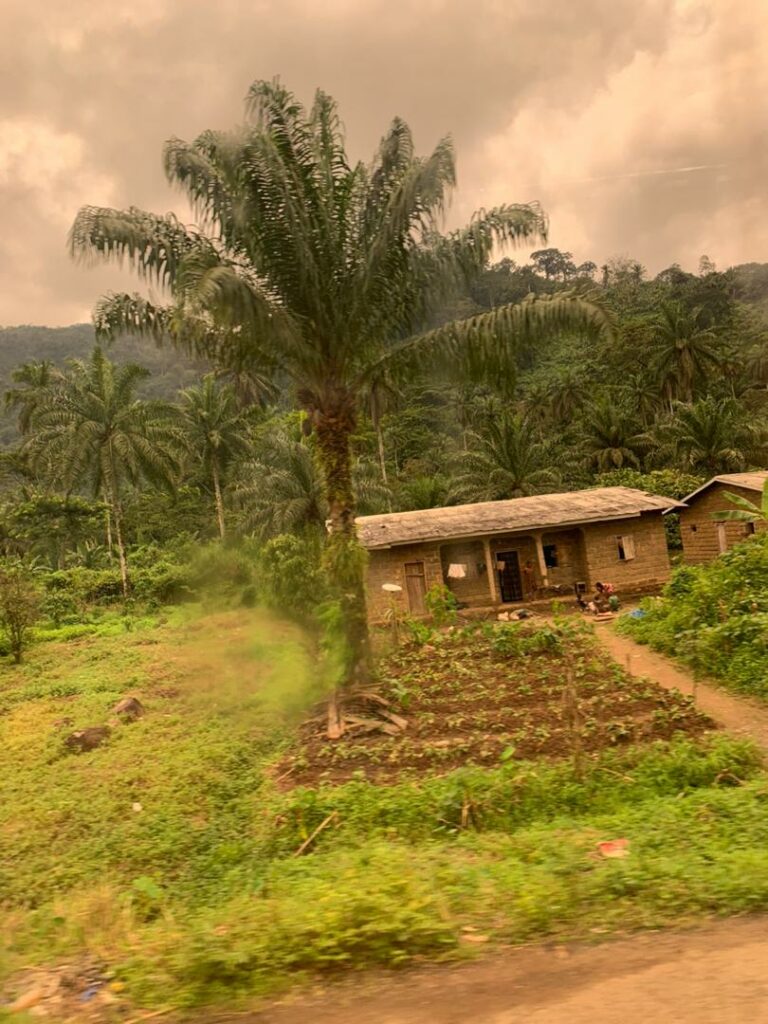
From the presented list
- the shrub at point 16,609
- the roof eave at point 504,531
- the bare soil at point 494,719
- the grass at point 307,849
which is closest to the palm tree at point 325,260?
the bare soil at point 494,719

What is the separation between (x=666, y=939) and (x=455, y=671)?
30.2ft

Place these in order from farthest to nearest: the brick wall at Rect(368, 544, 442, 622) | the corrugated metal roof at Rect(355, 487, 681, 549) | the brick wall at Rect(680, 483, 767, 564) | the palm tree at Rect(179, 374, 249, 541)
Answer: the palm tree at Rect(179, 374, 249, 541)
the brick wall at Rect(680, 483, 767, 564)
the brick wall at Rect(368, 544, 442, 622)
the corrugated metal roof at Rect(355, 487, 681, 549)

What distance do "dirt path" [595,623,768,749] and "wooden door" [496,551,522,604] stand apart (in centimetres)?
662

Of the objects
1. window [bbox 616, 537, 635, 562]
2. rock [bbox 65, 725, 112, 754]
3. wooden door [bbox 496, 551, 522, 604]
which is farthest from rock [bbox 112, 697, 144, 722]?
window [bbox 616, 537, 635, 562]

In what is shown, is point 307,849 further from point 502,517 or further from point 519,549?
point 519,549

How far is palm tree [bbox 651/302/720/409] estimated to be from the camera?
37562mm

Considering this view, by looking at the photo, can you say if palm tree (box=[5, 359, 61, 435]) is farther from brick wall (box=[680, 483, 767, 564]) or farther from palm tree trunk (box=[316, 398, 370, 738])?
brick wall (box=[680, 483, 767, 564])

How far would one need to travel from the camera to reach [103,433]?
26.7m

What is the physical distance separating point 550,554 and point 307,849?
16067mm

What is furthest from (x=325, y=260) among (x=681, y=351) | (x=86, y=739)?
(x=681, y=351)

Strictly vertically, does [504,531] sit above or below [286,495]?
below

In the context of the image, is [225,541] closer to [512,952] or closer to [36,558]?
[36,558]

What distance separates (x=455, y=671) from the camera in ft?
41.9

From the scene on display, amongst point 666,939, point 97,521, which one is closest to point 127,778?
point 666,939
